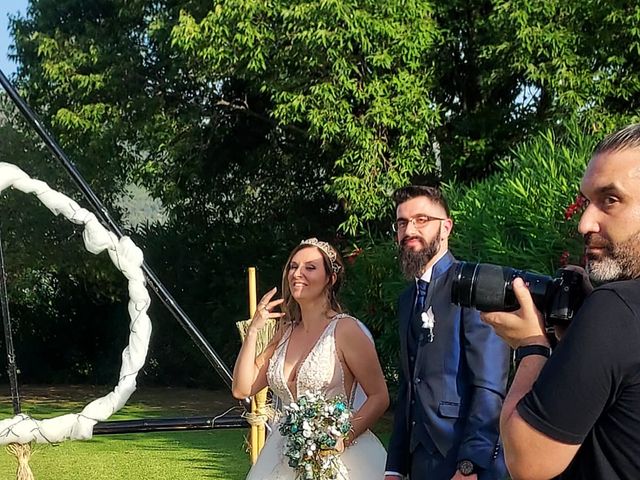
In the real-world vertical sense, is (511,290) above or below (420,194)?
below

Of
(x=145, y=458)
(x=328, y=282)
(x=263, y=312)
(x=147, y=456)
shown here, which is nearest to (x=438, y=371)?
(x=328, y=282)

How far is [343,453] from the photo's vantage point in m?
3.41

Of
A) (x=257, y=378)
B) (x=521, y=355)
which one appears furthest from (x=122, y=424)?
(x=521, y=355)

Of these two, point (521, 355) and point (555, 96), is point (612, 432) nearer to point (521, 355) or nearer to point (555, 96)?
point (521, 355)

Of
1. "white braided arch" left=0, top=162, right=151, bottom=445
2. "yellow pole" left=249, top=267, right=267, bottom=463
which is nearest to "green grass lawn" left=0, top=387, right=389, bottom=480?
"yellow pole" left=249, top=267, right=267, bottom=463

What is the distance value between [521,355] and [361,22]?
8302 millimetres

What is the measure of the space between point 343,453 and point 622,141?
2216 millimetres

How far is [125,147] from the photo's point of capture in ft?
45.0

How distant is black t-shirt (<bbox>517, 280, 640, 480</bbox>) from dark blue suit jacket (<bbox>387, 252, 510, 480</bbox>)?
3.96 ft

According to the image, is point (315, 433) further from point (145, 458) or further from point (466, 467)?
point (145, 458)

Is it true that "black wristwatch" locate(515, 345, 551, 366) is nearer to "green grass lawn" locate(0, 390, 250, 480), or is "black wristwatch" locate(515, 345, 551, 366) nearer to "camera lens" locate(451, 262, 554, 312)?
"camera lens" locate(451, 262, 554, 312)

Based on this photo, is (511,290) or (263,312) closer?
(511,290)

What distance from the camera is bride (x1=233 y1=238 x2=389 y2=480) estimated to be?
11.3ft

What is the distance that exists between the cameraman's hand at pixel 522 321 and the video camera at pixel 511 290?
0.01 meters
